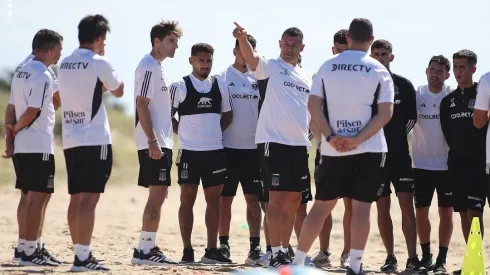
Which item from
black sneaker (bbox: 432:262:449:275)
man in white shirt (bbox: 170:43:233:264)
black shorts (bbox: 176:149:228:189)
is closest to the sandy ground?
man in white shirt (bbox: 170:43:233:264)

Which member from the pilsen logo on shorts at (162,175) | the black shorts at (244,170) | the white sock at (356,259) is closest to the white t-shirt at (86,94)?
the pilsen logo on shorts at (162,175)

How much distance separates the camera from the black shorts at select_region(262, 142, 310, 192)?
11742mm

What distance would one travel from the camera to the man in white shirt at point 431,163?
13102mm

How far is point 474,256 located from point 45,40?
5.34m

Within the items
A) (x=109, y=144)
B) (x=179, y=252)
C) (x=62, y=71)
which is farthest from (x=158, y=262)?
(x=179, y=252)

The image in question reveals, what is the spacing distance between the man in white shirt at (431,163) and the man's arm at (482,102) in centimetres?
144

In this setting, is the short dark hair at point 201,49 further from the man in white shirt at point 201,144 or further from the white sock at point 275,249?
the white sock at point 275,249

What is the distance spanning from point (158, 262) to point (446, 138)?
12.6 ft

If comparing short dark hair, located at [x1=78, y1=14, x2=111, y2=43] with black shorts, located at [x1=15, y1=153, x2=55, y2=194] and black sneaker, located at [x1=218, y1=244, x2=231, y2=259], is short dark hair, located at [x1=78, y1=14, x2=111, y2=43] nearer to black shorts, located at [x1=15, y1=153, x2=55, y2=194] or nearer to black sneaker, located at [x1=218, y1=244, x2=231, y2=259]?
black shorts, located at [x1=15, y1=153, x2=55, y2=194]

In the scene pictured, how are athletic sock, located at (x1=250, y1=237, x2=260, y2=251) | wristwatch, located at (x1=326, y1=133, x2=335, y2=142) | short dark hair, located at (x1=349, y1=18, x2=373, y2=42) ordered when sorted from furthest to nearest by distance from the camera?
athletic sock, located at (x1=250, y1=237, x2=260, y2=251), short dark hair, located at (x1=349, y1=18, x2=373, y2=42), wristwatch, located at (x1=326, y1=133, x2=335, y2=142)

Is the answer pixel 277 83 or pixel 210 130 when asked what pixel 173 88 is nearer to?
pixel 210 130

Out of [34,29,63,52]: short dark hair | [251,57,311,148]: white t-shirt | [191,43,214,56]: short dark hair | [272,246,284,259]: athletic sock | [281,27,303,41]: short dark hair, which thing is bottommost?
[272,246,284,259]: athletic sock

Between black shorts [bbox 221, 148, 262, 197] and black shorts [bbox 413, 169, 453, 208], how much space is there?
2.01m

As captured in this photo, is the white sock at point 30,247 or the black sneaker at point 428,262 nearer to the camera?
the white sock at point 30,247
